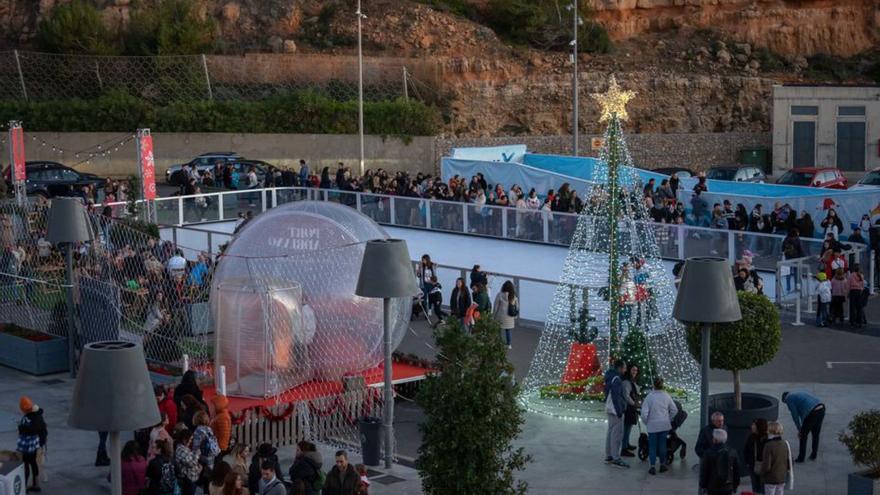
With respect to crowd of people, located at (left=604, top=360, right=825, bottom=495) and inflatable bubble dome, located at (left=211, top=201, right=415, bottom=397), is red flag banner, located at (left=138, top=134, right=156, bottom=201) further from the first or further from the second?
crowd of people, located at (left=604, top=360, right=825, bottom=495)

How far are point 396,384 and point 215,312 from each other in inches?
109

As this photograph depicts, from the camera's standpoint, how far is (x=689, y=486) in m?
15.6

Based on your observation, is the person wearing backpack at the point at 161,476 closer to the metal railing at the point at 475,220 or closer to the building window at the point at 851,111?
the metal railing at the point at 475,220

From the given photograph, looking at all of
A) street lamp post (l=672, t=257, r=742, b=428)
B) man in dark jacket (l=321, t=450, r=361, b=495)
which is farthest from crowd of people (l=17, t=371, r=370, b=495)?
street lamp post (l=672, t=257, r=742, b=428)

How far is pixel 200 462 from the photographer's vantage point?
47.5 ft

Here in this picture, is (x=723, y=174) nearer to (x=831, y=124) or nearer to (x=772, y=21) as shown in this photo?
(x=831, y=124)

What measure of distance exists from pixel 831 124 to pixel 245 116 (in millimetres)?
20901

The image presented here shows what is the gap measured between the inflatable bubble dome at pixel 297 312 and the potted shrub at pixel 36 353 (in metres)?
3.97

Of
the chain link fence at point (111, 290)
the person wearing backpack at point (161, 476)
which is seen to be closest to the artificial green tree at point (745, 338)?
the person wearing backpack at point (161, 476)

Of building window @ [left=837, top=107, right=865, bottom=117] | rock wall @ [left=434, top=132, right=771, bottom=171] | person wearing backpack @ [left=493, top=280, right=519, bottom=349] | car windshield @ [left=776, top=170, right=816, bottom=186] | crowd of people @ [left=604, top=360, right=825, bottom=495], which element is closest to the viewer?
crowd of people @ [left=604, top=360, right=825, bottom=495]

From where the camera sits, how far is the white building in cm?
4753

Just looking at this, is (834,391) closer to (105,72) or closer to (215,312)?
(215,312)

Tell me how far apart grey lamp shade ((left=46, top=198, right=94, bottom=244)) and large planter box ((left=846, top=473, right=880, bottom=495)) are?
1167cm

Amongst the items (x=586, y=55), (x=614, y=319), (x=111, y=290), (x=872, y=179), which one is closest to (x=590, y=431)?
(x=614, y=319)
